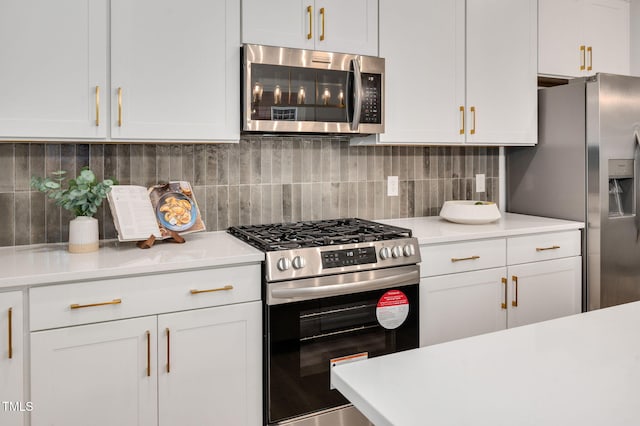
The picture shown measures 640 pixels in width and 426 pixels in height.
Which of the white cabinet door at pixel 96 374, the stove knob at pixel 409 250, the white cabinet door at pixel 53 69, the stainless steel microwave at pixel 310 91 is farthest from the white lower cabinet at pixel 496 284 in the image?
the white cabinet door at pixel 53 69

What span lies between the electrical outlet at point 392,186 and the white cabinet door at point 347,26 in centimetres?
80

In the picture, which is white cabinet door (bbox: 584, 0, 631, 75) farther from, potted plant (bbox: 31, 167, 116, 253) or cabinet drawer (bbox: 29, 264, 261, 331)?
potted plant (bbox: 31, 167, 116, 253)

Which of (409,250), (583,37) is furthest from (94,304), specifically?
(583,37)

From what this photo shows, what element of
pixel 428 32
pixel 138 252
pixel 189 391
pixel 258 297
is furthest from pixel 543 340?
pixel 428 32

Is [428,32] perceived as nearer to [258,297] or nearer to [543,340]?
[258,297]

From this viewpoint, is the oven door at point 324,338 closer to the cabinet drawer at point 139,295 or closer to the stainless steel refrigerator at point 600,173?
the cabinet drawer at point 139,295

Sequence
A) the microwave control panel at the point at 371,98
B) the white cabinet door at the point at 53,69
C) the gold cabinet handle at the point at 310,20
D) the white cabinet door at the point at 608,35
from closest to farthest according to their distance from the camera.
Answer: the white cabinet door at the point at 53,69, the gold cabinet handle at the point at 310,20, the microwave control panel at the point at 371,98, the white cabinet door at the point at 608,35

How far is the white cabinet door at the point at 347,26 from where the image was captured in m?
2.40

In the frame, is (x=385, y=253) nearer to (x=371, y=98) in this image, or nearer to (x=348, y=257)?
(x=348, y=257)

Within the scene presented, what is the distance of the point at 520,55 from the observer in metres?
2.96

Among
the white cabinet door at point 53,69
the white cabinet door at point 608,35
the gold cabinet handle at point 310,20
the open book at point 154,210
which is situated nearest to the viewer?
the white cabinet door at point 53,69

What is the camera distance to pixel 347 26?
2459 millimetres

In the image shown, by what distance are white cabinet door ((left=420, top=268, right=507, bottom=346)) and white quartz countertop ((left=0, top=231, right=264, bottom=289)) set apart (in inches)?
37.0

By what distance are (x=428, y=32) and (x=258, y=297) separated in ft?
5.66
